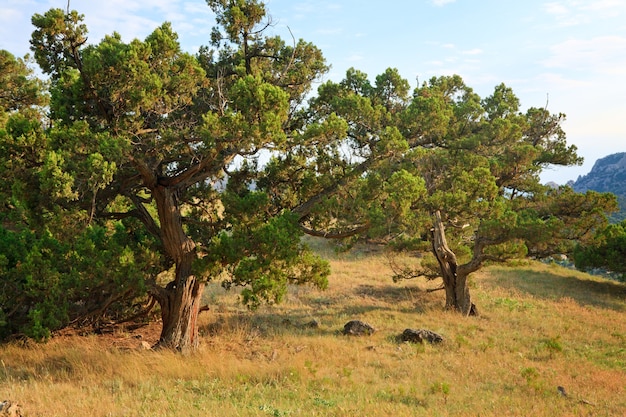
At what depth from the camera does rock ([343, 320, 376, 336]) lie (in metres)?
15.3

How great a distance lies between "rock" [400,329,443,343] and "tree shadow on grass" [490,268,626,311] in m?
13.5

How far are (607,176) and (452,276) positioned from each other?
591 feet

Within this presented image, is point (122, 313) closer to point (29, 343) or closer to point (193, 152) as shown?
point (29, 343)

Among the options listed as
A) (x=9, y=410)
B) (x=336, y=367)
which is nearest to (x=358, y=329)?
(x=336, y=367)

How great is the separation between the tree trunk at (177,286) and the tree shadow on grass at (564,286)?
69.2 feet

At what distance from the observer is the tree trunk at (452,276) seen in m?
19.6

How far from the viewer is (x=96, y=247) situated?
1065 centimetres

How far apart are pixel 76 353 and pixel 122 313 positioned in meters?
3.85

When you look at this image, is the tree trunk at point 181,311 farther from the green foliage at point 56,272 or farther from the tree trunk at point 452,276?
the tree trunk at point 452,276

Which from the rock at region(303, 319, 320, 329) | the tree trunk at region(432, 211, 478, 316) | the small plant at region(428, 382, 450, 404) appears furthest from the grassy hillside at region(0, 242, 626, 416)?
the tree trunk at region(432, 211, 478, 316)

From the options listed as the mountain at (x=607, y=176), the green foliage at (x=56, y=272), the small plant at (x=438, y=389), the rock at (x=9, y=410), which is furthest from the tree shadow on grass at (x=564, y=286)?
the mountain at (x=607, y=176)

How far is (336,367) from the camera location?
37.7 ft

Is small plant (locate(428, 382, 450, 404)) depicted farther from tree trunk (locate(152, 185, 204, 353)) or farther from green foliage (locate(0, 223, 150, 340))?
green foliage (locate(0, 223, 150, 340))

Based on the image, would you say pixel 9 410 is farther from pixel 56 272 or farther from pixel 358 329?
pixel 358 329
